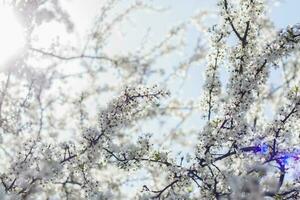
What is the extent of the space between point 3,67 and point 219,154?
17.1 ft

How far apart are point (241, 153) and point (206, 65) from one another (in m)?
0.88

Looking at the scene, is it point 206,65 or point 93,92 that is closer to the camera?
point 206,65

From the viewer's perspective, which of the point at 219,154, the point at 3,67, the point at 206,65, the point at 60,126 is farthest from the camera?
the point at 60,126

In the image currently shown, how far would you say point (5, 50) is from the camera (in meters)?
8.80

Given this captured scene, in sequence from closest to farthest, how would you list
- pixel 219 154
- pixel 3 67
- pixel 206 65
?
pixel 219 154 < pixel 206 65 < pixel 3 67

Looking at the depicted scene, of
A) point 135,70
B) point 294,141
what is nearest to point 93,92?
point 135,70

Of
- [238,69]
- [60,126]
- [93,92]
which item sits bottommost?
[238,69]

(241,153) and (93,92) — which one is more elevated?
(93,92)

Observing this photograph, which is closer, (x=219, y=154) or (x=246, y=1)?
(x=219, y=154)

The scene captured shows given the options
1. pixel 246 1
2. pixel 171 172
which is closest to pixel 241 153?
pixel 171 172

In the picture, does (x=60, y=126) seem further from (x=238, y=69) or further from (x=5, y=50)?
(x=238, y=69)

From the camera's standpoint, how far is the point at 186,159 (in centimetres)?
452

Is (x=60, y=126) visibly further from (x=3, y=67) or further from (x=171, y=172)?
(x=171, y=172)

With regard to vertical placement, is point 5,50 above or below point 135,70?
below
